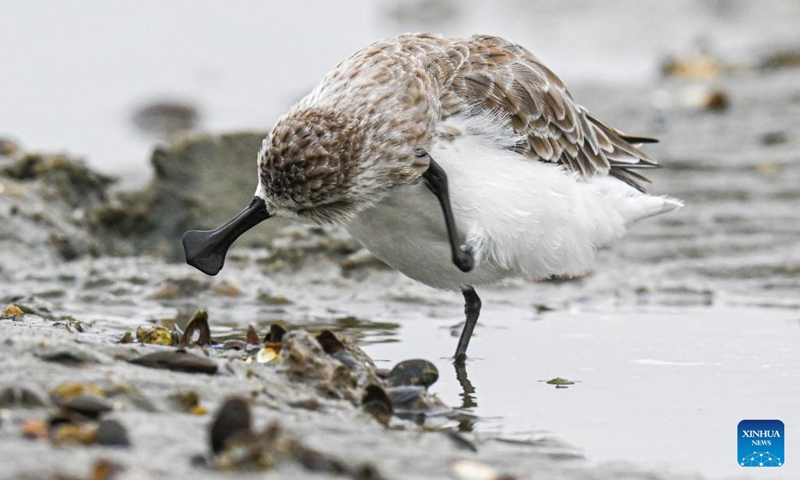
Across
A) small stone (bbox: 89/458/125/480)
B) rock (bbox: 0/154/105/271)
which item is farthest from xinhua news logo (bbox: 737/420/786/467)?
rock (bbox: 0/154/105/271)

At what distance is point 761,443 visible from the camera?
5.33 m

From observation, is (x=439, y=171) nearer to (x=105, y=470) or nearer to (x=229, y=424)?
(x=229, y=424)

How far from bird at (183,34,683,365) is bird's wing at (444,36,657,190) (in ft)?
0.04

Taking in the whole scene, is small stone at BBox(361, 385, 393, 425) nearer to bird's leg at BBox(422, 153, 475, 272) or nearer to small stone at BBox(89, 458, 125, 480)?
bird's leg at BBox(422, 153, 475, 272)

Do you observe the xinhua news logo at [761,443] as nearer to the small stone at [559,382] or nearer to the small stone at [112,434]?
the small stone at [559,382]

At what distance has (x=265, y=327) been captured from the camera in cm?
773

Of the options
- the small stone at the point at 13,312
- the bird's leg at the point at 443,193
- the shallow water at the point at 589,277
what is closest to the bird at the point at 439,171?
the bird's leg at the point at 443,193

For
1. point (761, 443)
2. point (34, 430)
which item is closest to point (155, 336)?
point (34, 430)

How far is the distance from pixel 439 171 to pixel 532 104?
128 centimetres

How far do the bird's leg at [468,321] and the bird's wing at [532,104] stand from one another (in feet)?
3.05

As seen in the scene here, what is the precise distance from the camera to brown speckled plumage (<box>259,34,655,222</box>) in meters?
6.08

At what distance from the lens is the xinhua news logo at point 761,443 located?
5.15m

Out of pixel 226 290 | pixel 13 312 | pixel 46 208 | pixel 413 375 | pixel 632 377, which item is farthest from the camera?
pixel 46 208

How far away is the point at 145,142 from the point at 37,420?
10702 millimetres
